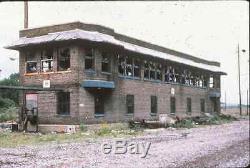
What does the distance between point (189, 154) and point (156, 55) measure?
15.3 meters

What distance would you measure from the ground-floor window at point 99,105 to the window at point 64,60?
259 cm

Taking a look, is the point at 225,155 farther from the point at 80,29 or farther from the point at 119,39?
the point at 119,39

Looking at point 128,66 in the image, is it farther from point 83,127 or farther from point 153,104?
point 83,127

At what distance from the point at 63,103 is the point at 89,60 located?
279 centimetres

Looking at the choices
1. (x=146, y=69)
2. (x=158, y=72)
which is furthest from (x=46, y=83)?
(x=158, y=72)

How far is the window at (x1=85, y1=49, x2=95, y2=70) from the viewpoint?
21406mm

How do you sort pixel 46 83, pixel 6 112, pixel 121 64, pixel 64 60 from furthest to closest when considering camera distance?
pixel 121 64, pixel 64 60, pixel 46 83, pixel 6 112

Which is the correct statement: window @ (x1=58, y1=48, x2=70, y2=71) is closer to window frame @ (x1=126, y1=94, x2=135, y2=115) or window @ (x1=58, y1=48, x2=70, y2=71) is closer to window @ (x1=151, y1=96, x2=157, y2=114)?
window frame @ (x1=126, y1=94, x2=135, y2=115)

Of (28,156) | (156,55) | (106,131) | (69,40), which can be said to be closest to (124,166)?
(28,156)

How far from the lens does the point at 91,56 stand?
70.7ft

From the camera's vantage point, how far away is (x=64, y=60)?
69.2 ft

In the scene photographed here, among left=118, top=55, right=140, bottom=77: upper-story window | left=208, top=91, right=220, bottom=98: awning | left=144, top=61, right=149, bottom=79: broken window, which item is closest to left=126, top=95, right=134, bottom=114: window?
left=118, top=55, right=140, bottom=77: upper-story window

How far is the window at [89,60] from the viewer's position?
21406 mm

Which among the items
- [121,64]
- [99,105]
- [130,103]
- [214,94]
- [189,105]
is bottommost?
[189,105]
